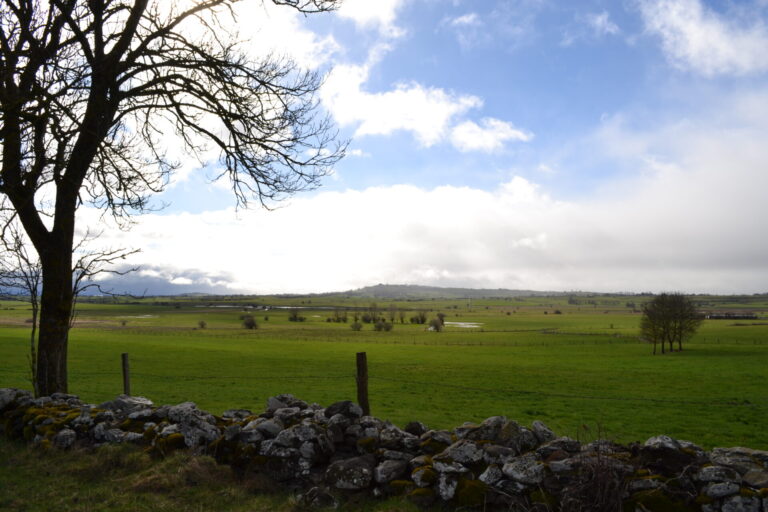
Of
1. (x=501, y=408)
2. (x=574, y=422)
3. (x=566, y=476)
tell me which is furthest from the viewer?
(x=501, y=408)

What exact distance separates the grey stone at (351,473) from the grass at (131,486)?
0.82 ft

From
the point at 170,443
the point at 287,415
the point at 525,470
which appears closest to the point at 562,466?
the point at 525,470

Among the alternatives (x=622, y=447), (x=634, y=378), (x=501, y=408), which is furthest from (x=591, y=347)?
(x=622, y=447)

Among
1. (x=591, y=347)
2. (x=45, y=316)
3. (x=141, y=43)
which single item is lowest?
(x=591, y=347)

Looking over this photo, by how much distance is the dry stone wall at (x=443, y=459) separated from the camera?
18.2 ft

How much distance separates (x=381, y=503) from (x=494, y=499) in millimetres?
1528

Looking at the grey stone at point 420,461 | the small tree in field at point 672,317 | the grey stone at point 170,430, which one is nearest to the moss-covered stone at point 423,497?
the grey stone at point 420,461

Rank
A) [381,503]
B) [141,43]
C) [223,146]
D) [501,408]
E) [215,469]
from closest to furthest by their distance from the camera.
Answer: [381,503]
[215,469]
[141,43]
[223,146]
[501,408]

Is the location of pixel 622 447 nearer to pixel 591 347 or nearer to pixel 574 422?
pixel 574 422

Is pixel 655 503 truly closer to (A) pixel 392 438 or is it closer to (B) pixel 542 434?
(B) pixel 542 434

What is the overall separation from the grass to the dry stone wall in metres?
0.30

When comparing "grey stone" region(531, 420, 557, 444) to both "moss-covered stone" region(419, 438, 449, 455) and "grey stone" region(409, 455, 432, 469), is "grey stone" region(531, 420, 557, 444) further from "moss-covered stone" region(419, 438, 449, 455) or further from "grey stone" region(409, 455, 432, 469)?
"grey stone" region(409, 455, 432, 469)

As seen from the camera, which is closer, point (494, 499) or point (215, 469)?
point (494, 499)

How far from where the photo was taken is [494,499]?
6.00 metres
